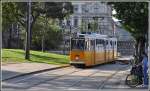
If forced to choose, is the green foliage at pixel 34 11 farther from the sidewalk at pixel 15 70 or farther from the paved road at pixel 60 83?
the paved road at pixel 60 83

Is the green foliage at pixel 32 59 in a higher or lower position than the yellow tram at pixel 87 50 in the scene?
lower

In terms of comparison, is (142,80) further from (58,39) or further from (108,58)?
(58,39)

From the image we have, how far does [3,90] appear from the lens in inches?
813

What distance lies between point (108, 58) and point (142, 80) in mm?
29817

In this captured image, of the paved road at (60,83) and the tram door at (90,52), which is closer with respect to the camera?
the paved road at (60,83)

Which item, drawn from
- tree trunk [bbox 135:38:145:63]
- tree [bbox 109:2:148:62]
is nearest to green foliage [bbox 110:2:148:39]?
tree [bbox 109:2:148:62]

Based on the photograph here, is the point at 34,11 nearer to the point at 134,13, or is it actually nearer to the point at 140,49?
the point at 140,49

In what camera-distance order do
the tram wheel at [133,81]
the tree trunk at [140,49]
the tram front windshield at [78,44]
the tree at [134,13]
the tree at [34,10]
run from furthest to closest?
1. the tree at [34,10]
2. the tram front windshield at [78,44]
3. the tree at [134,13]
4. the tree trunk at [140,49]
5. the tram wheel at [133,81]

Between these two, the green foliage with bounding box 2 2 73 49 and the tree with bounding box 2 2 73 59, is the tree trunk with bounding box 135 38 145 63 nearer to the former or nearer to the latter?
the green foliage with bounding box 2 2 73 49

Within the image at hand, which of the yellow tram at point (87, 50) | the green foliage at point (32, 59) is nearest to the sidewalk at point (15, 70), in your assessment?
the yellow tram at point (87, 50)

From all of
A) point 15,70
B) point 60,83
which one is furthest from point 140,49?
point 60,83

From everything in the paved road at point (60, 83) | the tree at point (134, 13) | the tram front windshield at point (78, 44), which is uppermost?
the tree at point (134, 13)

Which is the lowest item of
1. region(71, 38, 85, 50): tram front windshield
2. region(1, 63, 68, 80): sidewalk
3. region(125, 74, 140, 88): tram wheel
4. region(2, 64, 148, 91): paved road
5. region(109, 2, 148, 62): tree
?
region(1, 63, 68, 80): sidewalk

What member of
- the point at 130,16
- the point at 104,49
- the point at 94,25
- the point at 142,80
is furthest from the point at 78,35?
the point at 94,25
